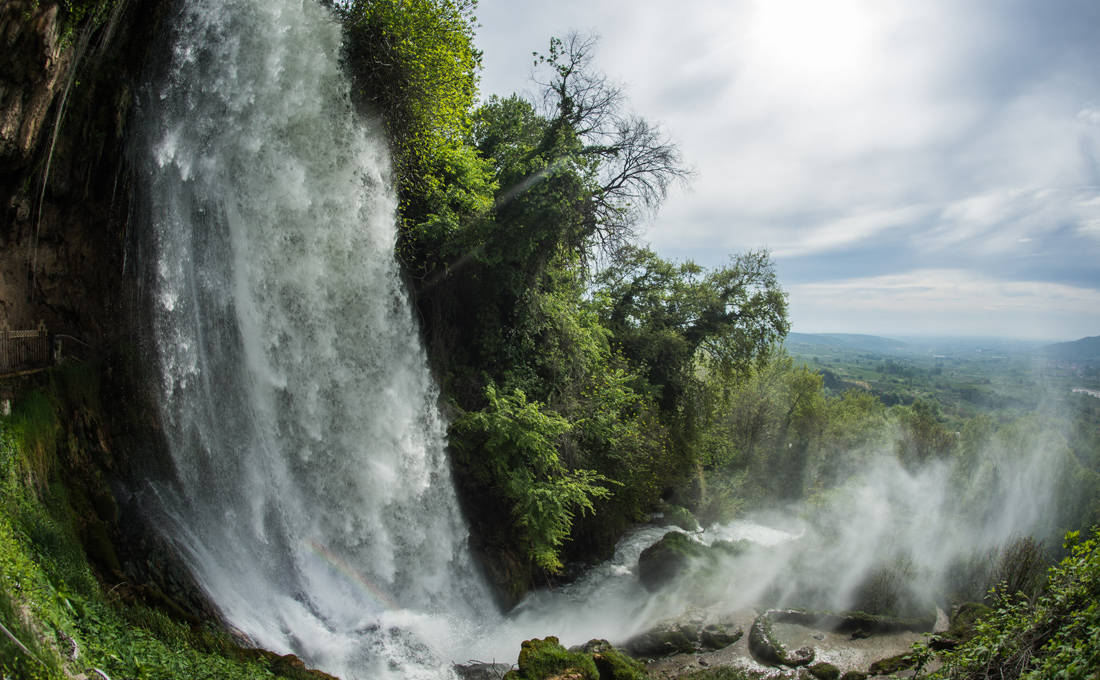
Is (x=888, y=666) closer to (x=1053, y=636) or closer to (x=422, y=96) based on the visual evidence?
(x=1053, y=636)

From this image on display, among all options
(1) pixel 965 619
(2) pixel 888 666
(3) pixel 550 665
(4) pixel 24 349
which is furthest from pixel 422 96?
(1) pixel 965 619

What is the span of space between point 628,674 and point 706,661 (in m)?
3.01

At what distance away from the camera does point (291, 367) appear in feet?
32.9

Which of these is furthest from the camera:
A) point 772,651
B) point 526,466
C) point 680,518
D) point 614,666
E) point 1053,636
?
point 680,518

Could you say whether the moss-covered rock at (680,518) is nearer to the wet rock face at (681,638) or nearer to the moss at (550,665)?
the wet rock face at (681,638)

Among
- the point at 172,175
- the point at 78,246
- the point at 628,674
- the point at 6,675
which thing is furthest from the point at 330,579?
the point at 172,175

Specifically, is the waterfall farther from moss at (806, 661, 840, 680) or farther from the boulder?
moss at (806, 661, 840, 680)

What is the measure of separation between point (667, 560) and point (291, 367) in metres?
10.9

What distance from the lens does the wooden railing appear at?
21.1ft

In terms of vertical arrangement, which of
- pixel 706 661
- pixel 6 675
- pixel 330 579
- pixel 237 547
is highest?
pixel 6 675

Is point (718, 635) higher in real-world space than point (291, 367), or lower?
lower

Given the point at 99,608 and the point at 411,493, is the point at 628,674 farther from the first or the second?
the point at 99,608

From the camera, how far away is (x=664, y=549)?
1483 cm

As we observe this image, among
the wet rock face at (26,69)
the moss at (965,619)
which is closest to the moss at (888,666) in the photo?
the moss at (965,619)
